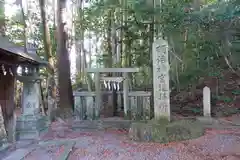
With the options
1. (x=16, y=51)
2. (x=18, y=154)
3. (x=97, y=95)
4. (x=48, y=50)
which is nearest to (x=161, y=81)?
(x=97, y=95)

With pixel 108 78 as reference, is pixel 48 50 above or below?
above

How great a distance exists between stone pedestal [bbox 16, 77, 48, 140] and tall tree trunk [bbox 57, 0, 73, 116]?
2.31m

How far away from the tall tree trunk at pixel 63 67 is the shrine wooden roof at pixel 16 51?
2534 mm

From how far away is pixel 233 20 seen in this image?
8648mm

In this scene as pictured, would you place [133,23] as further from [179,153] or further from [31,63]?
[179,153]

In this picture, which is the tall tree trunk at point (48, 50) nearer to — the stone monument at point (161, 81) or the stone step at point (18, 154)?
the stone step at point (18, 154)

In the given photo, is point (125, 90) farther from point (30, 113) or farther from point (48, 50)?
point (48, 50)

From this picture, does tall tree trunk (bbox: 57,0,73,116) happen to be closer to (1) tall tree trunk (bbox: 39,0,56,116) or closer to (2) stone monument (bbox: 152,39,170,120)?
(1) tall tree trunk (bbox: 39,0,56,116)

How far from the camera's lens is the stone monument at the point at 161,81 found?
22.9ft

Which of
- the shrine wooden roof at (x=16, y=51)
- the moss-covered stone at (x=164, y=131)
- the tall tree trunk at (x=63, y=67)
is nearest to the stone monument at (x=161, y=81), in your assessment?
the moss-covered stone at (x=164, y=131)

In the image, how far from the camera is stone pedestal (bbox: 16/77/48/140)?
7.55 m

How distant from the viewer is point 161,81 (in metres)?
7.05

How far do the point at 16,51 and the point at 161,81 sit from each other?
12.6 ft

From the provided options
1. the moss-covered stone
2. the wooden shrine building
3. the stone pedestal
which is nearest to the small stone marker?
the moss-covered stone
